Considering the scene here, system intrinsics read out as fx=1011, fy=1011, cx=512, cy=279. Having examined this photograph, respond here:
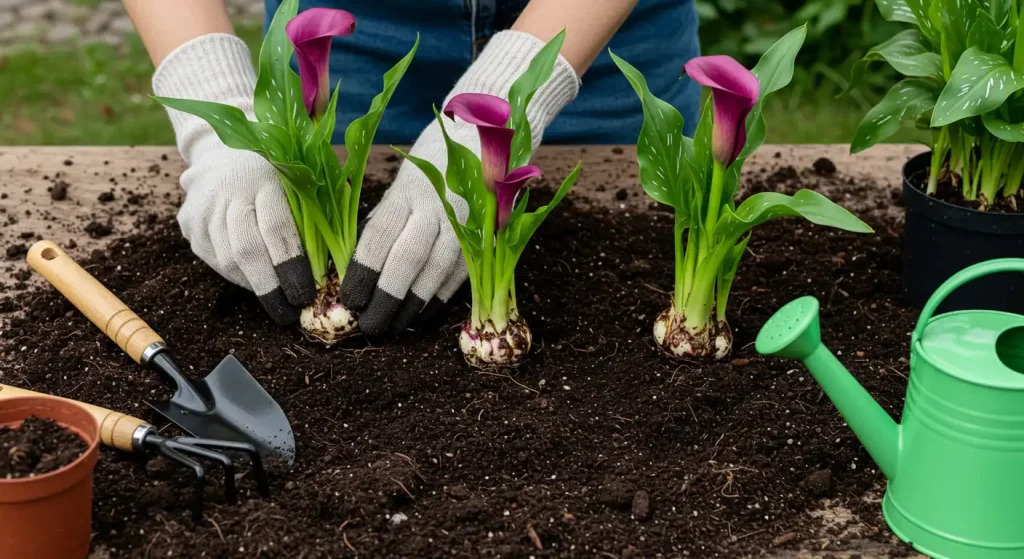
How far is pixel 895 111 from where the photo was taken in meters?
1.50

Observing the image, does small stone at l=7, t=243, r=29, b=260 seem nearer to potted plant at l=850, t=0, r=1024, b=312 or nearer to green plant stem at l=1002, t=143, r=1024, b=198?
potted plant at l=850, t=0, r=1024, b=312

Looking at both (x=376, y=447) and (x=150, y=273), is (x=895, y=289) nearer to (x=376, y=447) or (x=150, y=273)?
(x=376, y=447)

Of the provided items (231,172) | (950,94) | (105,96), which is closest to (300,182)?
(231,172)

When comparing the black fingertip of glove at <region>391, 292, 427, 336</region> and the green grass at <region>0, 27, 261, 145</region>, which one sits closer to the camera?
the black fingertip of glove at <region>391, 292, 427, 336</region>

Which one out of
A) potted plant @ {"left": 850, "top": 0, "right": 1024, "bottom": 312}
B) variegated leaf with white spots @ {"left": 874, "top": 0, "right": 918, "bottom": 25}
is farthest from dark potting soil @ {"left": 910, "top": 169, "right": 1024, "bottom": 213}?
variegated leaf with white spots @ {"left": 874, "top": 0, "right": 918, "bottom": 25}

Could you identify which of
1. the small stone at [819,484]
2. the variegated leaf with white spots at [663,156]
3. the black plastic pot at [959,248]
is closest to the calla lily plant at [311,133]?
the variegated leaf with white spots at [663,156]

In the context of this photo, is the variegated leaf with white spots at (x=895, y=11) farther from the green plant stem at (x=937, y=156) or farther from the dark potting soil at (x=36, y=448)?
the dark potting soil at (x=36, y=448)

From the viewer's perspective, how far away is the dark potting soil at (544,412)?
1.12 m

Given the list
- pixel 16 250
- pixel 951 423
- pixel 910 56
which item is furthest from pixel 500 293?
pixel 16 250

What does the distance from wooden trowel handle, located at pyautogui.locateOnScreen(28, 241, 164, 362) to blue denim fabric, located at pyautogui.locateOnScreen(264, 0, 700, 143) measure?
0.67 metres

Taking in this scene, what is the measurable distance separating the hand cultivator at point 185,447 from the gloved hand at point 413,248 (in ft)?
1.02

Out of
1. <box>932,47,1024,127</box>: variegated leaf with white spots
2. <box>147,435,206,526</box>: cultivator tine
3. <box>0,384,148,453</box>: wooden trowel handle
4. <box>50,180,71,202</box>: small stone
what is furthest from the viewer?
<box>50,180,71,202</box>: small stone

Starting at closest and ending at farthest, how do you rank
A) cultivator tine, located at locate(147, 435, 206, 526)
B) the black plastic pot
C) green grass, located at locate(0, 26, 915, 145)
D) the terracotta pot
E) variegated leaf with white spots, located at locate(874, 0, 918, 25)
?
the terracotta pot < cultivator tine, located at locate(147, 435, 206, 526) < the black plastic pot < variegated leaf with white spots, located at locate(874, 0, 918, 25) < green grass, located at locate(0, 26, 915, 145)

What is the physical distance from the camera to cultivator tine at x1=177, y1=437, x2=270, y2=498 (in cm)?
115
